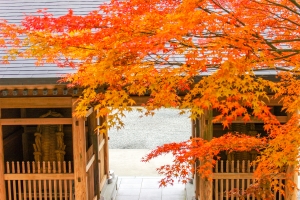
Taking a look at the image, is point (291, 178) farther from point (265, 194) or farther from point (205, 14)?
point (205, 14)

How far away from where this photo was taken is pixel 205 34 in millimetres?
5246

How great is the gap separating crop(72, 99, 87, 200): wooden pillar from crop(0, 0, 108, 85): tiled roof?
3.34 ft

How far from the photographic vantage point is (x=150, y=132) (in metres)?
18.4

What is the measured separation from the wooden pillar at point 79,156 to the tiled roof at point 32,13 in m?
1.02

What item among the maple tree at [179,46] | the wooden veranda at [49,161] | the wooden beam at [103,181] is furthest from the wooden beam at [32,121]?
the wooden beam at [103,181]

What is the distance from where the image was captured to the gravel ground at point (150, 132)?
16656 millimetres

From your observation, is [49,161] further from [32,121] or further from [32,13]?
[32,13]

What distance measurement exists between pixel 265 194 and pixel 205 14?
10.7ft

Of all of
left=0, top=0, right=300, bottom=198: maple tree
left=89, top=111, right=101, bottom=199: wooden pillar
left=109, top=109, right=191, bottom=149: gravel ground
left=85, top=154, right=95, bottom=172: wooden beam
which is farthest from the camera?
left=109, top=109, right=191, bottom=149: gravel ground

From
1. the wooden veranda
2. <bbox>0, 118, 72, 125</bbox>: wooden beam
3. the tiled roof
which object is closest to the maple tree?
the tiled roof

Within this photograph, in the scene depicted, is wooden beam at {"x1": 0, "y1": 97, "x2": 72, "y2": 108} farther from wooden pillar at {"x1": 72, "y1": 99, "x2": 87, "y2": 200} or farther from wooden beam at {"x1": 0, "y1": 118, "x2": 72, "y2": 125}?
wooden pillar at {"x1": 72, "y1": 99, "x2": 87, "y2": 200}

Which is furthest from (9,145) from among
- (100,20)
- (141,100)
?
(100,20)

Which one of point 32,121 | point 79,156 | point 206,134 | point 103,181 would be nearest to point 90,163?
point 79,156

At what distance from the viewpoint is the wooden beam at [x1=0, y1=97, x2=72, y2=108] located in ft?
23.4
